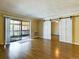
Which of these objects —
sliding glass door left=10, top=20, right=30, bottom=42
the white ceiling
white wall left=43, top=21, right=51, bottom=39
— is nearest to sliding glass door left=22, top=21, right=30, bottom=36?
sliding glass door left=10, top=20, right=30, bottom=42

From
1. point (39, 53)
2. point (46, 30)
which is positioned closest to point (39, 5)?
point (39, 53)

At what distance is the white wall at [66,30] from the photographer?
26.5 feet

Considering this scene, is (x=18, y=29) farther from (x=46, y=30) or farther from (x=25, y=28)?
(x=46, y=30)

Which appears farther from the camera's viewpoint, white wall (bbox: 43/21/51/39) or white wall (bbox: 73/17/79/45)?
white wall (bbox: 43/21/51/39)

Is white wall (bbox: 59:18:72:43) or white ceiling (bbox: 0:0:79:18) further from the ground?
white ceiling (bbox: 0:0:79:18)

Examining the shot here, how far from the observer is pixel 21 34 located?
9719 millimetres

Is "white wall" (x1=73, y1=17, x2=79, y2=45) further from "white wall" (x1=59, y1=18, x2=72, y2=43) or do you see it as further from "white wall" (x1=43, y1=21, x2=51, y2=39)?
"white wall" (x1=43, y1=21, x2=51, y2=39)

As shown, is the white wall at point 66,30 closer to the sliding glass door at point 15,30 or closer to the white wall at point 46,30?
the white wall at point 46,30

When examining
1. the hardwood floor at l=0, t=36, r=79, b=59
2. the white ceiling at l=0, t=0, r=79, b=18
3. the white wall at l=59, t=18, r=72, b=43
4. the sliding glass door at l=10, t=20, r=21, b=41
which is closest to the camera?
the hardwood floor at l=0, t=36, r=79, b=59

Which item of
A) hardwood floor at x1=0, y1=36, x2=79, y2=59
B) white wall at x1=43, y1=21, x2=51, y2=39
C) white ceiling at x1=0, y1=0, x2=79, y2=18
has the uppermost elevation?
white ceiling at x1=0, y1=0, x2=79, y2=18

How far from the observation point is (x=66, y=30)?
8391 millimetres

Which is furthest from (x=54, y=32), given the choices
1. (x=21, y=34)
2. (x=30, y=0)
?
(x=30, y=0)

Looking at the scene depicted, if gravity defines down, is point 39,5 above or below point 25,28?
above

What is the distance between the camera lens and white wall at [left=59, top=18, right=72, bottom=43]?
807 centimetres
